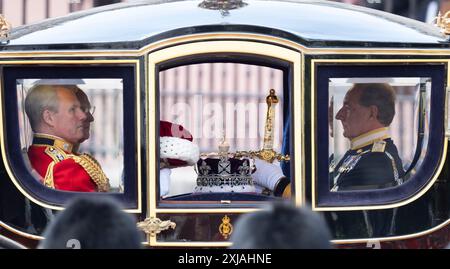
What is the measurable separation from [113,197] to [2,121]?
21.2 inches

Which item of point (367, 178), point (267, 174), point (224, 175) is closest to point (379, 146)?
point (367, 178)

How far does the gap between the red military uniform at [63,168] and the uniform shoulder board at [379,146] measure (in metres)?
1.08

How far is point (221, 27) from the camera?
4.14 meters

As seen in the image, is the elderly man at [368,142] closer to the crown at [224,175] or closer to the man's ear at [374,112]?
the man's ear at [374,112]

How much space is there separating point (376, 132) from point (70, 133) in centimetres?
124

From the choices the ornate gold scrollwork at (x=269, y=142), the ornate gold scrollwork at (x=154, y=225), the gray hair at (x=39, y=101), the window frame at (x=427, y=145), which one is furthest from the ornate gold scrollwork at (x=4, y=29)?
the window frame at (x=427, y=145)

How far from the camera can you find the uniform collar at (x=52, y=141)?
4281 millimetres

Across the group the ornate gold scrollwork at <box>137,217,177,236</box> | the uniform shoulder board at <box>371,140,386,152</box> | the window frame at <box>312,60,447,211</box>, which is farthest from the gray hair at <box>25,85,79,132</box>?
the uniform shoulder board at <box>371,140,386,152</box>

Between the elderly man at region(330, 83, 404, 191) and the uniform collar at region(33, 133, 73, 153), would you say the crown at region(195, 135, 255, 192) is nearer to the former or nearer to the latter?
the elderly man at region(330, 83, 404, 191)

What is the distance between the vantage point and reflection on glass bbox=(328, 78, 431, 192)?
4.23m

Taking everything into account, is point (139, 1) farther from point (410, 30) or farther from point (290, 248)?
point (290, 248)

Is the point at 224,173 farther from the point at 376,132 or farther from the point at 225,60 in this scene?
the point at 376,132

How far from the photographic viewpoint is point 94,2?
8.67 metres
